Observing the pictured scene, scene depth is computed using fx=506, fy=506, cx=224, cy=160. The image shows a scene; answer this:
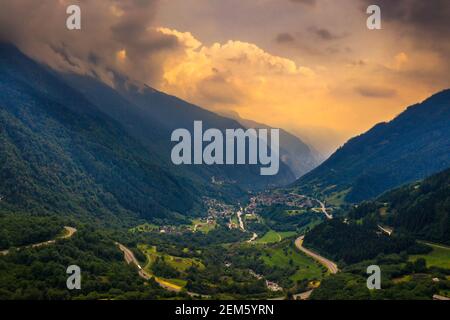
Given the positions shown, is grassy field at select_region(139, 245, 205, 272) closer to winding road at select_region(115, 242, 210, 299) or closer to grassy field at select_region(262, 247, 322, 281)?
winding road at select_region(115, 242, 210, 299)

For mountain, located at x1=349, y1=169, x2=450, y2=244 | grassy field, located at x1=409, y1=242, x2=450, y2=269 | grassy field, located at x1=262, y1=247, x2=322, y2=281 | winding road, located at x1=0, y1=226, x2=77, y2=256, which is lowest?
grassy field, located at x1=262, y1=247, x2=322, y2=281

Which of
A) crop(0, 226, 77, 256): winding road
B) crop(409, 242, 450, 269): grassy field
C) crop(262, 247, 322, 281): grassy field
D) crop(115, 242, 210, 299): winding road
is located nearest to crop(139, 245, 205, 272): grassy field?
crop(115, 242, 210, 299): winding road

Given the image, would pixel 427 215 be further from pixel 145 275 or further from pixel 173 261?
pixel 145 275

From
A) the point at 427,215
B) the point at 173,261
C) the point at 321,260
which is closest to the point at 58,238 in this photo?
the point at 173,261

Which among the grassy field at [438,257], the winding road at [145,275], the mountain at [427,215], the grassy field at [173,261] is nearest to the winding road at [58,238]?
the winding road at [145,275]
